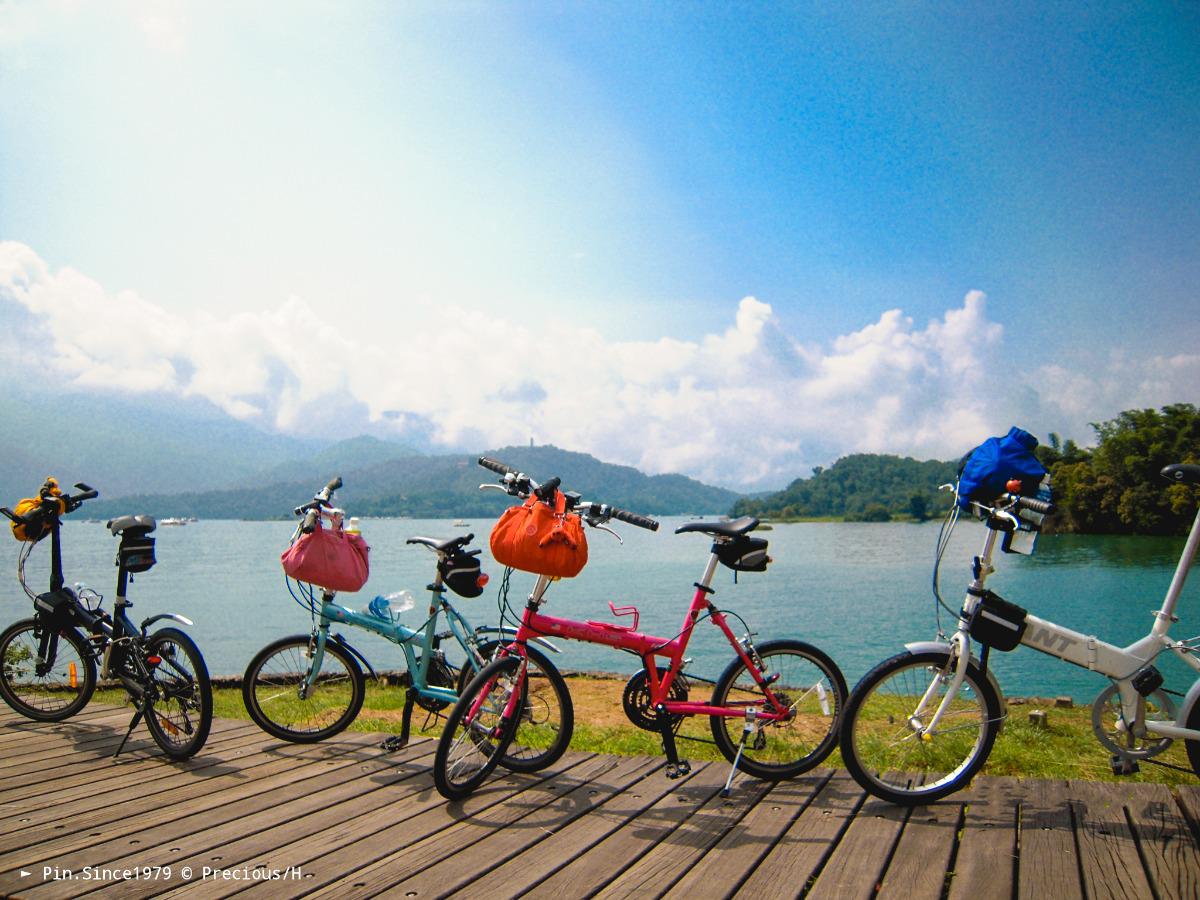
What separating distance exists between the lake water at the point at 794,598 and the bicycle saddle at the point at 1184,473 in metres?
10.0

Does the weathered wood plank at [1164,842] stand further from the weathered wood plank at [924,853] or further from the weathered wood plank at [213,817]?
the weathered wood plank at [213,817]

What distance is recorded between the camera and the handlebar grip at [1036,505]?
11.7 ft

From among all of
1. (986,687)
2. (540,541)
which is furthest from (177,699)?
(986,687)

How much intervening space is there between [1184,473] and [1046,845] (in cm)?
179

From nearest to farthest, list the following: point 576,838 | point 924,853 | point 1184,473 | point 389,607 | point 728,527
Result: point 924,853, point 576,838, point 1184,473, point 728,527, point 389,607

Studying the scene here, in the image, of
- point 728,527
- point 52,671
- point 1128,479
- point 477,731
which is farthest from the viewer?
point 1128,479

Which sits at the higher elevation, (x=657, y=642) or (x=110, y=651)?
(x=657, y=642)

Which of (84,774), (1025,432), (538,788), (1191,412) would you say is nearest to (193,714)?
(84,774)

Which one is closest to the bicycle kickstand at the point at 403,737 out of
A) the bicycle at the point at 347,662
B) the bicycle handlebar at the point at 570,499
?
the bicycle at the point at 347,662

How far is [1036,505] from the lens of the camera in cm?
361

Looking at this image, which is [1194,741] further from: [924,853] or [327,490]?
[327,490]

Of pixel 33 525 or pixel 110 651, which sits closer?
pixel 110 651

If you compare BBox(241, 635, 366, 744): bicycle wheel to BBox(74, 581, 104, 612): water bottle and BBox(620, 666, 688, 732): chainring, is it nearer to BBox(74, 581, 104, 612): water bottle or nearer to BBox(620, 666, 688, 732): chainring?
BBox(74, 581, 104, 612): water bottle

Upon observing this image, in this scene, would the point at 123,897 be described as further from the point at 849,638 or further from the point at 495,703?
the point at 849,638
